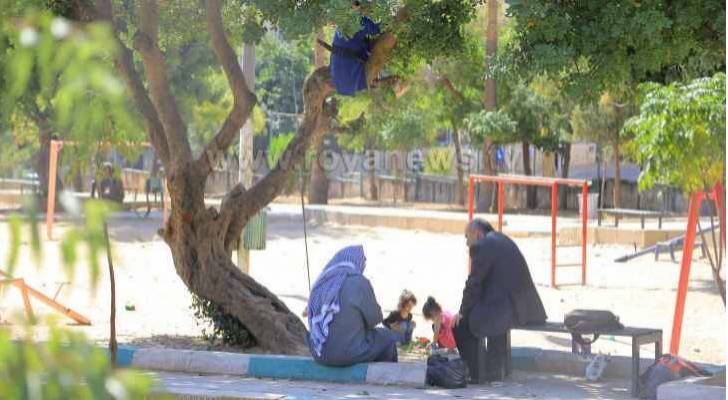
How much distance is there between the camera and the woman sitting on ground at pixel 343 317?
351 inches

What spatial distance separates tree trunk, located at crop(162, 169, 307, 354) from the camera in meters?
10.9

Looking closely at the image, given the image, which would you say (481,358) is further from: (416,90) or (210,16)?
(416,90)

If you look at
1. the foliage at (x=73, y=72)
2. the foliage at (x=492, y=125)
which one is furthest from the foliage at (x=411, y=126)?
the foliage at (x=73, y=72)

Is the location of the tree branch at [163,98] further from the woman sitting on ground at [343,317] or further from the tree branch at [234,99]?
the woman sitting on ground at [343,317]

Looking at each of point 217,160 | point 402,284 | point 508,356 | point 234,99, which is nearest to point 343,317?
point 508,356

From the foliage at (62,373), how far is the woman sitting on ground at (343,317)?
6865mm

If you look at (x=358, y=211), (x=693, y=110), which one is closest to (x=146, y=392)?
(x=693, y=110)

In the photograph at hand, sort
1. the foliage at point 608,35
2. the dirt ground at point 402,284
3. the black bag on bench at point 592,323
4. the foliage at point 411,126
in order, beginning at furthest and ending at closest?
the foliage at point 411,126 < the dirt ground at point 402,284 < the black bag on bench at point 592,323 < the foliage at point 608,35

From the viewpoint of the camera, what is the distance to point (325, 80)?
10703 mm

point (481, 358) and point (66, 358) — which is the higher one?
point (66, 358)

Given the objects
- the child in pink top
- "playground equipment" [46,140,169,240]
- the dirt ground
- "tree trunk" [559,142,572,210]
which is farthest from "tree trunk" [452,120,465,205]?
the child in pink top

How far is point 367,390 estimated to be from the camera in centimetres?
859

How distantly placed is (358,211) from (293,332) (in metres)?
19.4

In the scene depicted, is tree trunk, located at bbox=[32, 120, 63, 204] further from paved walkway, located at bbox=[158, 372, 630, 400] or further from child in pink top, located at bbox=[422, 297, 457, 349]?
paved walkway, located at bbox=[158, 372, 630, 400]
